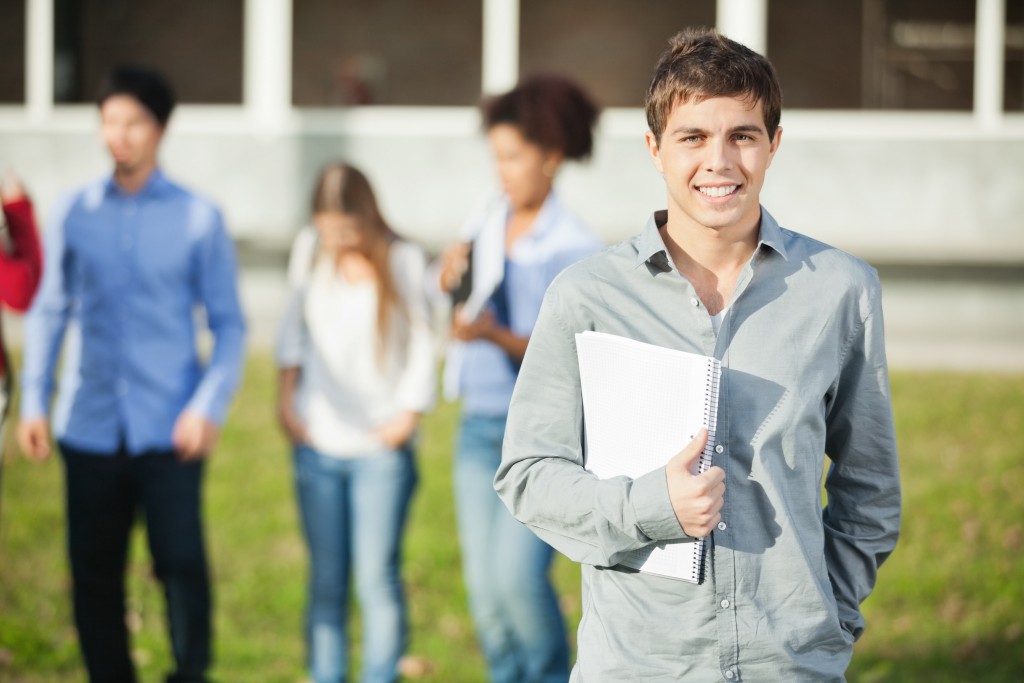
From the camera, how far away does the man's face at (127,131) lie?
15.8 ft

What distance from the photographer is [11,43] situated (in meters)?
14.5

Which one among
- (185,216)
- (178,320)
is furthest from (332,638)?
(185,216)

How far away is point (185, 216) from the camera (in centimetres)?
488

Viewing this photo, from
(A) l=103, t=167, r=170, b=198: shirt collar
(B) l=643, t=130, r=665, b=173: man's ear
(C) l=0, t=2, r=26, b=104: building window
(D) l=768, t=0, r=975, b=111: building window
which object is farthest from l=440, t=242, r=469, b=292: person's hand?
(D) l=768, t=0, r=975, b=111: building window

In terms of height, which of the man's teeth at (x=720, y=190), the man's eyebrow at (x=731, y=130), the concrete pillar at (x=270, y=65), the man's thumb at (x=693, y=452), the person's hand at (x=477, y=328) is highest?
the concrete pillar at (x=270, y=65)

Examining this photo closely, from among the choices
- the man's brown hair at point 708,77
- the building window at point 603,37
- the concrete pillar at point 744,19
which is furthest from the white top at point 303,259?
the building window at point 603,37

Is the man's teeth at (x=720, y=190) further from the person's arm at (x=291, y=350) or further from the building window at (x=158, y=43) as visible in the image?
the building window at (x=158, y=43)

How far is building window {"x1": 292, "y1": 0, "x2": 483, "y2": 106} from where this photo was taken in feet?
52.7

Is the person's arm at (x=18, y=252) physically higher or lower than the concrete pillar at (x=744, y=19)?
lower

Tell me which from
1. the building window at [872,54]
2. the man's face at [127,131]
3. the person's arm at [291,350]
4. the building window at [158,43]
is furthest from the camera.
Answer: the building window at [872,54]

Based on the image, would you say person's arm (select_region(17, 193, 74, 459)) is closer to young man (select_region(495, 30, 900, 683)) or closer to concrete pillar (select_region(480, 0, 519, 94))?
young man (select_region(495, 30, 900, 683))

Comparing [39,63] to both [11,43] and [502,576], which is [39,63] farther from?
[502,576]

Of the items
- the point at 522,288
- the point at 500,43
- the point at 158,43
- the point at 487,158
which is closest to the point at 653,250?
the point at 522,288

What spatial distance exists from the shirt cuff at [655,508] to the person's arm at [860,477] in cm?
43
